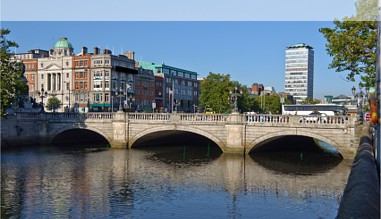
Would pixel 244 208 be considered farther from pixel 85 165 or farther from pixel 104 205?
pixel 85 165

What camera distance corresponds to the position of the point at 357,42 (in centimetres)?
2262

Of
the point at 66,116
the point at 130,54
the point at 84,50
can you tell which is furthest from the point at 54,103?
the point at 66,116

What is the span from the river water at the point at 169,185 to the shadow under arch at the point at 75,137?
9382mm

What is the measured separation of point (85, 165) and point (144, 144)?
16.3 metres

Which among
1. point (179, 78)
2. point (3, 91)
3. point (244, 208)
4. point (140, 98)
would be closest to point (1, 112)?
point (3, 91)

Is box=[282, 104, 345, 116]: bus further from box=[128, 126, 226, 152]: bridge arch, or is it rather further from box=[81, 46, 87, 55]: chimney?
box=[81, 46, 87, 55]: chimney

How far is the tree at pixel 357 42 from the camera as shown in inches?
867

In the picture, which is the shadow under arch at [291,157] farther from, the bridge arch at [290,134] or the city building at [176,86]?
the city building at [176,86]

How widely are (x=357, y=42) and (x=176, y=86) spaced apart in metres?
109

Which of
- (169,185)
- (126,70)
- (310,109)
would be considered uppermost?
(126,70)

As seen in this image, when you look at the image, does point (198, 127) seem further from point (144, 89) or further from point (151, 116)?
point (144, 89)

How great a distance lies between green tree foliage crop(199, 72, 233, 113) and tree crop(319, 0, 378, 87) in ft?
207

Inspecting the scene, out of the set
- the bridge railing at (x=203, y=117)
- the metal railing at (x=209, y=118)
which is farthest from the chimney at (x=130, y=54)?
the bridge railing at (x=203, y=117)

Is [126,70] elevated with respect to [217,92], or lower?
elevated
